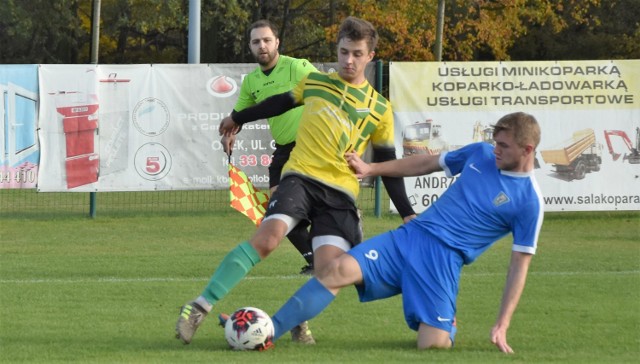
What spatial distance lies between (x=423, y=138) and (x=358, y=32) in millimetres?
8081

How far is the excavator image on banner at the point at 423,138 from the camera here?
599 inches

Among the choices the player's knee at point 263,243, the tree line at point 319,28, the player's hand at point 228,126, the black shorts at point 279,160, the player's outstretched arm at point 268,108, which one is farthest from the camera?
the tree line at point 319,28

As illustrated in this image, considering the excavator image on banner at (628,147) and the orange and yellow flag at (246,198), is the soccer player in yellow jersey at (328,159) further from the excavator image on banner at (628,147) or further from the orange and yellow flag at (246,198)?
the excavator image on banner at (628,147)

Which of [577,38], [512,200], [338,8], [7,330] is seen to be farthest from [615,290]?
[577,38]

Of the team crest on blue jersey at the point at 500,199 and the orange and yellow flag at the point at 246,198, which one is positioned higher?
the team crest on blue jersey at the point at 500,199

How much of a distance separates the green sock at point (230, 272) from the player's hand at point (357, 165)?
751 mm

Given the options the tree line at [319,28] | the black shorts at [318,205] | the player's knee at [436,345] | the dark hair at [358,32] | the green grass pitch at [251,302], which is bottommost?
the green grass pitch at [251,302]

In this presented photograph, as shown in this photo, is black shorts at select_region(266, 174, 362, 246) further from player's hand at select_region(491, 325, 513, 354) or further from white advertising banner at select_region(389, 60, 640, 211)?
white advertising banner at select_region(389, 60, 640, 211)

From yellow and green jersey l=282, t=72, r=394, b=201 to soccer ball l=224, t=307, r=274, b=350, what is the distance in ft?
3.03

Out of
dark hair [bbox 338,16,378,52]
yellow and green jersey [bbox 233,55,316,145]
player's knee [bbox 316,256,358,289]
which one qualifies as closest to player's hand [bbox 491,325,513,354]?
player's knee [bbox 316,256,358,289]

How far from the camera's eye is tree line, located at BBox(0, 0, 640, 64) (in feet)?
123

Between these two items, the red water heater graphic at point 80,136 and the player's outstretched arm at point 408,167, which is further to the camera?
the red water heater graphic at point 80,136

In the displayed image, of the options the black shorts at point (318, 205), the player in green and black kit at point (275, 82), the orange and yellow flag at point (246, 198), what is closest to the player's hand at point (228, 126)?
the black shorts at point (318, 205)

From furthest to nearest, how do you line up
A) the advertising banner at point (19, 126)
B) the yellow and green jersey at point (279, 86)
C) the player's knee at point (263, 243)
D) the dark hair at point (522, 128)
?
the advertising banner at point (19, 126)
the yellow and green jersey at point (279, 86)
the player's knee at point (263, 243)
the dark hair at point (522, 128)
